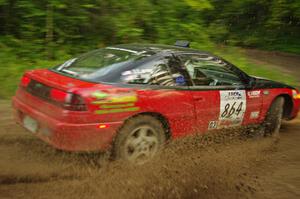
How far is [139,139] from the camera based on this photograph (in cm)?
476

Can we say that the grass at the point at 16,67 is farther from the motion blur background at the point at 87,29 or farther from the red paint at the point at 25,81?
the red paint at the point at 25,81

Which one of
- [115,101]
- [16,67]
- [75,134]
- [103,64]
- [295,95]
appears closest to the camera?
[75,134]

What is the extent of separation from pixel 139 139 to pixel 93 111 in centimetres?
70

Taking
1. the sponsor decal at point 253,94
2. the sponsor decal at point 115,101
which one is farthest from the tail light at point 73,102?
the sponsor decal at point 253,94

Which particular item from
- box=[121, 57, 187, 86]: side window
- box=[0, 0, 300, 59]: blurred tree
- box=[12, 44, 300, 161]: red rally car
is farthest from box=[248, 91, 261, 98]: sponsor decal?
box=[0, 0, 300, 59]: blurred tree

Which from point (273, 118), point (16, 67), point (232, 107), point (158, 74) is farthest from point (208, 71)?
point (16, 67)

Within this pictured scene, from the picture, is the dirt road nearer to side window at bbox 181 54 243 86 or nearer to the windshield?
side window at bbox 181 54 243 86

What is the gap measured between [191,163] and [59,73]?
199 cm

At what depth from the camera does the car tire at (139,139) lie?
4.62 meters

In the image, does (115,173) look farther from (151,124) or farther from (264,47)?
(264,47)

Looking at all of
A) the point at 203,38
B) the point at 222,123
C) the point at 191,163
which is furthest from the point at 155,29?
the point at 191,163

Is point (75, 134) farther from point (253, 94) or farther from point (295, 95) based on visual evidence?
point (295, 95)

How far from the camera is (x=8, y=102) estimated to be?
7.25 metres

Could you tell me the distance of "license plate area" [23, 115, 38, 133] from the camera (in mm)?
4688
